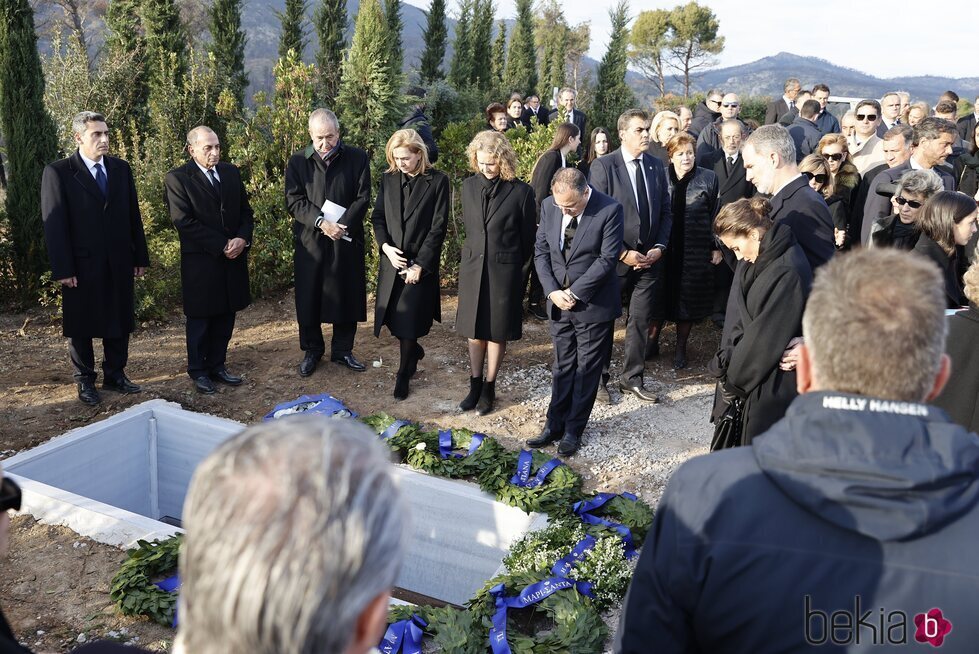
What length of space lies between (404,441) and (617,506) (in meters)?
1.52

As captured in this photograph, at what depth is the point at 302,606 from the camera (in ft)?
3.68

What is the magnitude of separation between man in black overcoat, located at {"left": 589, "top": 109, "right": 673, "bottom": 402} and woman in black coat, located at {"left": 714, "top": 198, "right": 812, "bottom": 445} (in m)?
2.37

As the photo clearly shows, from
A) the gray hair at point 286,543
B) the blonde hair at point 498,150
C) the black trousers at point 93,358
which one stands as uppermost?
the blonde hair at point 498,150

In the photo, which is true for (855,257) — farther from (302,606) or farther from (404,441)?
(404,441)

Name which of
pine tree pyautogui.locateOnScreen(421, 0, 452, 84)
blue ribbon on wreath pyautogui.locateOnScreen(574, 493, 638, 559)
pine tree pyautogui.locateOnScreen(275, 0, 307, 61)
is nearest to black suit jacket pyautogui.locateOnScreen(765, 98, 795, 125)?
blue ribbon on wreath pyautogui.locateOnScreen(574, 493, 638, 559)

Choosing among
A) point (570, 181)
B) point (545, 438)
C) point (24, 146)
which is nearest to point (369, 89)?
point (24, 146)

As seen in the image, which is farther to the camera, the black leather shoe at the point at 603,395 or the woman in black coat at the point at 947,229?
the black leather shoe at the point at 603,395

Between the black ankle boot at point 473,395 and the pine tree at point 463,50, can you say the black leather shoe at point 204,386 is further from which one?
the pine tree at point 463,50

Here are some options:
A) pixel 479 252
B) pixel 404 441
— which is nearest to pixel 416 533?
pixel 404 441

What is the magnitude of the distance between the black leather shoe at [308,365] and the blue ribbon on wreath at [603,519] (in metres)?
3.01

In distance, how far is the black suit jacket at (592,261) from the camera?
5457 mm

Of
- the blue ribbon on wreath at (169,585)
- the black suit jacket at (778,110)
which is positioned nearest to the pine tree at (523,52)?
the black suit jacket at (778,110)

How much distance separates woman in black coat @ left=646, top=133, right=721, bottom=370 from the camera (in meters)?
6.95

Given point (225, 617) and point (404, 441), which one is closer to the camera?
point (225, 617)
